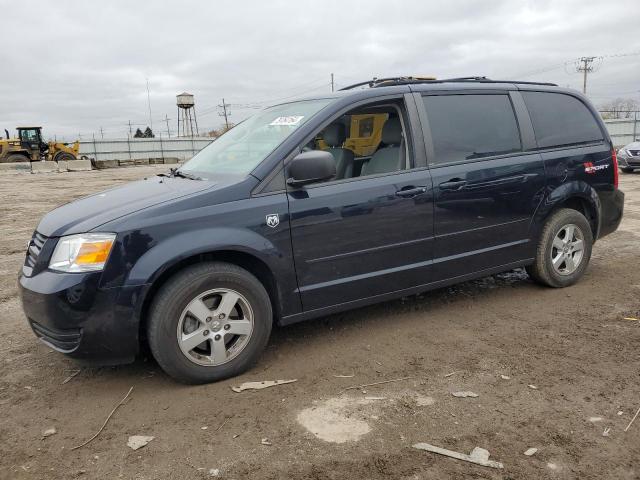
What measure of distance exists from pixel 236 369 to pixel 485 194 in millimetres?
2387

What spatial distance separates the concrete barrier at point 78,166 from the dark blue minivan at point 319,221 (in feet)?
102

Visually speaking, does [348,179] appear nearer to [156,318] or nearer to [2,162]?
[156,318]

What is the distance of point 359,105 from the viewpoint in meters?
3.85

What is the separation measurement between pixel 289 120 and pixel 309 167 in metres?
0.67

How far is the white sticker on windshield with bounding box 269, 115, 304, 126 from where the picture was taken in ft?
12.4

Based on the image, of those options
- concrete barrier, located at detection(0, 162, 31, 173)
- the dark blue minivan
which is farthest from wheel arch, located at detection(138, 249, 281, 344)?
concrete barrier, located at detection(0, 162, 31, 173)

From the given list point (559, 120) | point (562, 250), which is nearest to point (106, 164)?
point (559, 120)

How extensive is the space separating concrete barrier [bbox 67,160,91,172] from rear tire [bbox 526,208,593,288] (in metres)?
32.1

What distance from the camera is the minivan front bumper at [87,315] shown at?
2953 millimetres

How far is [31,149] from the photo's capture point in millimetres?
33344

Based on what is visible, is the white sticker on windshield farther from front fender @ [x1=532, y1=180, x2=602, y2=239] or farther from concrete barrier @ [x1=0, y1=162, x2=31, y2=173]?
concrete barrier @ [x1=0, y1=162, x2=31, y2=173]

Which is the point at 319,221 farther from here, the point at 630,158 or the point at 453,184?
the point at 630,158

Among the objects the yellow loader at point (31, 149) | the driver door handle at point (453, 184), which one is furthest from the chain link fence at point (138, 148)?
Result: the driver door handle at point (453, 184)

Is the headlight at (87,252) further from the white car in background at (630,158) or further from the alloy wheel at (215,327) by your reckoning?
the white car in background at (630,158)
